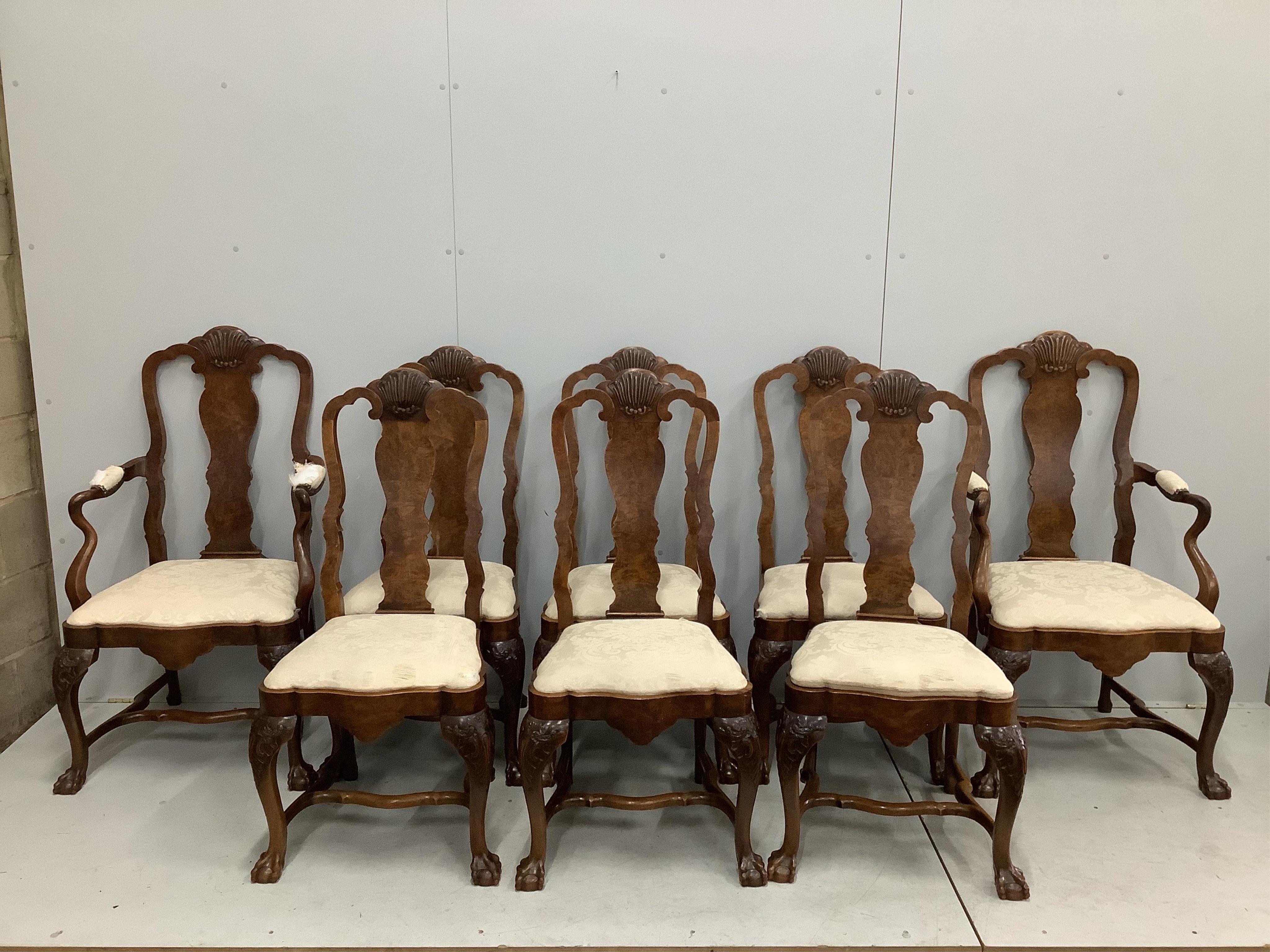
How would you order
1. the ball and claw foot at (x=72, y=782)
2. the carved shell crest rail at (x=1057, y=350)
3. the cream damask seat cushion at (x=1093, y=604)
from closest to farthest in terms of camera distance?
the cream damask seat cushion at (x=1093, y=604) → the ball and claw foot at (x=72, y=782) → the carved shell crest rail at (x=1057, y=350)

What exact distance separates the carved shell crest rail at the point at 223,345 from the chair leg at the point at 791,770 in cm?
203

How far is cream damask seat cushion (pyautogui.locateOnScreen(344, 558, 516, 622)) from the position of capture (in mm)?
2506

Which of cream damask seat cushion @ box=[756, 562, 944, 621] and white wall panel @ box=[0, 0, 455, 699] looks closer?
cream damask seat cushion @ box=[756, 562, 944, 621]

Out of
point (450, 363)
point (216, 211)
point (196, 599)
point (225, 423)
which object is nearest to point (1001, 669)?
point (450, 363)

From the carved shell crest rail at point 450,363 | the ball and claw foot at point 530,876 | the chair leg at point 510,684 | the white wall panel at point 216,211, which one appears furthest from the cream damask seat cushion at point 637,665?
the white wall panel at point 216,211

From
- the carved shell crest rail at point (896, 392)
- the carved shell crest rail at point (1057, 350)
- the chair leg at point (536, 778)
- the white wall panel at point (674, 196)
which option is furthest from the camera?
the carved shell crest rail at point (1057, 350)

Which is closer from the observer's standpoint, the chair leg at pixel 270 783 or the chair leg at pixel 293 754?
the chair leg at pixel 270 783

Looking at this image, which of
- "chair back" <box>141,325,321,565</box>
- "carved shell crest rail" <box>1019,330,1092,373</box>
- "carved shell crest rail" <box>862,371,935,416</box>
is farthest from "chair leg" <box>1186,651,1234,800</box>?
"chair back" <box>141,325,321,565</box>

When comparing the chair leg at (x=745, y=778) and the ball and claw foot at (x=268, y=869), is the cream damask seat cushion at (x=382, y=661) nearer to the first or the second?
the ball and claw foot at (x=268, y=869)

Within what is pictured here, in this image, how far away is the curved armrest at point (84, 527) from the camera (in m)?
2.66

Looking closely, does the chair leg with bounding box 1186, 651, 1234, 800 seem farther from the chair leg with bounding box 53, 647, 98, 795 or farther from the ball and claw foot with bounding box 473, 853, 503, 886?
the chair leg with bounding box 53, 647, 98, 795

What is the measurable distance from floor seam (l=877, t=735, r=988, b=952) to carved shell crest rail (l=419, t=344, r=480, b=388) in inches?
63.9

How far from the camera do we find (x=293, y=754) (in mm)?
2590

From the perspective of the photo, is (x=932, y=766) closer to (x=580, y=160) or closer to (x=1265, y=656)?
(x=1265, y=656)
